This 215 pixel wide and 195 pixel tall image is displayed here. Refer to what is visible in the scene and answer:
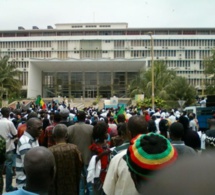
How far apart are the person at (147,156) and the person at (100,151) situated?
A: 3.42m

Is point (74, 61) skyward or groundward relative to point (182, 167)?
skyward

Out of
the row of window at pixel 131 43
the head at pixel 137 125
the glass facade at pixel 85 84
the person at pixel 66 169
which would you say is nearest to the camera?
the head at pixel 137 125

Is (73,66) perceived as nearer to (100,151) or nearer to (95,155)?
(100,151)

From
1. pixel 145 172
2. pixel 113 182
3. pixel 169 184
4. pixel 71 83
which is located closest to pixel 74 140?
pixel 113 182

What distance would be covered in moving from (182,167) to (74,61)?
78.1m

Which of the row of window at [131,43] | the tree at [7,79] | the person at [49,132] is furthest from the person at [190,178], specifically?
the row of window at [131,43]

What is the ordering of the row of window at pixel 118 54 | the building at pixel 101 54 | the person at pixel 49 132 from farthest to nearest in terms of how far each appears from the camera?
the row of window at pixel 118 54 → the building at pixel 101 54 → the person at pixel 49 132

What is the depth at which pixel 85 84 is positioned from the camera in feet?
305

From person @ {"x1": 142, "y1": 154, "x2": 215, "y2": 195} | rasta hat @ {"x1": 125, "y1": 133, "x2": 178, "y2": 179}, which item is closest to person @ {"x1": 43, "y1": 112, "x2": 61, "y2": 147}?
rasta hat @ {"x1": 125, "y1": 133, "x2": 178, "y2": 179}

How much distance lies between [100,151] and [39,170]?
11.3ft

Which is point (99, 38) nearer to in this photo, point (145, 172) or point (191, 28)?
point (191, 28)

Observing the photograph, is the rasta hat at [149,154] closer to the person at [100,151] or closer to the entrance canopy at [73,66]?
the person at [100,151]

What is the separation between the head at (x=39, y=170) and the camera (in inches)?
99.2

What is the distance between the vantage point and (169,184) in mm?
1244
